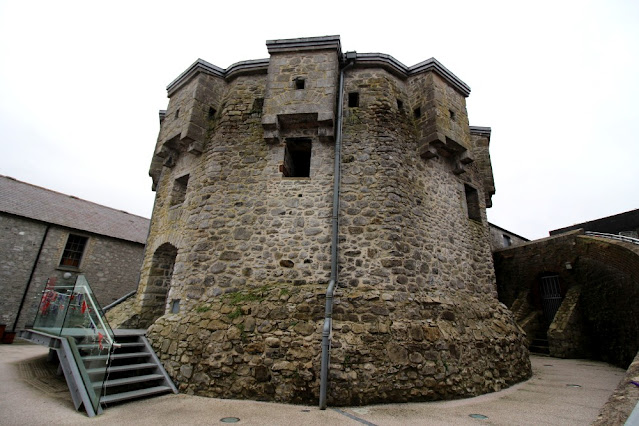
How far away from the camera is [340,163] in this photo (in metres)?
7.09

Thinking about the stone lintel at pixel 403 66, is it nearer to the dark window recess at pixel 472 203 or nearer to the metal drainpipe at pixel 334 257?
the metal drainpipe at pixel 334 257

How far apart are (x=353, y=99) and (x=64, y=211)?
15.9m

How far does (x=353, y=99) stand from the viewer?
796 centimetres

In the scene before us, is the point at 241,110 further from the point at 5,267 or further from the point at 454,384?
the point at 5,267

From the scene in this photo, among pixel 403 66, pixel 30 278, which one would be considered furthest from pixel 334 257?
pixel 30 278

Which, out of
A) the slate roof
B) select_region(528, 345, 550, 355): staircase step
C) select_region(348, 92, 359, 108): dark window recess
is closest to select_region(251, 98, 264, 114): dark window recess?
select_region(348, 92, 359, 108): dark window recess

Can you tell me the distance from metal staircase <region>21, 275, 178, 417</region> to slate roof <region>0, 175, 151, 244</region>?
9954mm

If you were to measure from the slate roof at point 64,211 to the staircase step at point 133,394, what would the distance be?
12769 mm


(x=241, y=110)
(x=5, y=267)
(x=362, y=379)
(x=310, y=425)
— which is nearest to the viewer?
(x=310, y=425)

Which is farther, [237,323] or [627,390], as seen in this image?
[237,323]

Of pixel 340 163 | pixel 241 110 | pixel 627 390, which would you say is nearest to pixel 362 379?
pixel 627 390

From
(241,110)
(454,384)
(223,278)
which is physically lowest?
(454,384)

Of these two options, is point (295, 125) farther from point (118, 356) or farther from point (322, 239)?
point (118, 356)

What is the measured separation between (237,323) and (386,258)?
3.18 metres
